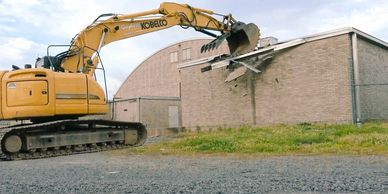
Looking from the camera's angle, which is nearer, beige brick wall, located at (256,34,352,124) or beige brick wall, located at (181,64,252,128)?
beige brick wall, located at (256,34,352,124)

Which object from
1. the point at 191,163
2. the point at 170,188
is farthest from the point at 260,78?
the point at 170,188

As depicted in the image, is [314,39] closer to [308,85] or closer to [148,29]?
[308,85]

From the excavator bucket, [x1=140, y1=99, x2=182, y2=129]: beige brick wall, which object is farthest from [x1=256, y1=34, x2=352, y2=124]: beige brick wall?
[x1=140, y1=99, x2=182, y2=129]: beige brick wall

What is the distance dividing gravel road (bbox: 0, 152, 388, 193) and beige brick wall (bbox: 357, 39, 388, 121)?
10743 mm

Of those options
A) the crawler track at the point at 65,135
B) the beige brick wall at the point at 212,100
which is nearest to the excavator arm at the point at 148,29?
the crawler track at the point at 65,135

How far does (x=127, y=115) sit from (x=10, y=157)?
2190cm

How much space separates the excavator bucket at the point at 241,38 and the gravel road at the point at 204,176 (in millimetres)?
8666

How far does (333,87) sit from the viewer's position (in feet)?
60.4

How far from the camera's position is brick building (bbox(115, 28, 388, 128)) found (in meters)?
18.3

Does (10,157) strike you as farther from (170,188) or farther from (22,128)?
(170,188)

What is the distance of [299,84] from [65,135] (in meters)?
12.2

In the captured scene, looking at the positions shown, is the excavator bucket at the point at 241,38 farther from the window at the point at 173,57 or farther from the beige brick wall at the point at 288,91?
the window at the point at 173,57

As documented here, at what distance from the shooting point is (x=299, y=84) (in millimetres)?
19688

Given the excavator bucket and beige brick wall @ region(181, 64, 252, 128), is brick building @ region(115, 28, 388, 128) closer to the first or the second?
beige brick wall @ region(181, 64, 252, 128)
